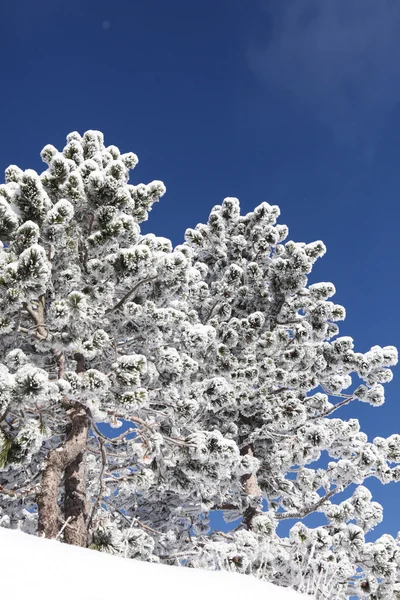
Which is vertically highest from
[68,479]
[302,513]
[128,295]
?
[128,295]

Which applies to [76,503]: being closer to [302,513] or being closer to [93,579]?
[93,579]

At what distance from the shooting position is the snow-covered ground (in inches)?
98.9

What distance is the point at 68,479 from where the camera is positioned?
7148 mm

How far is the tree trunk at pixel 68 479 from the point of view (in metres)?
6.28

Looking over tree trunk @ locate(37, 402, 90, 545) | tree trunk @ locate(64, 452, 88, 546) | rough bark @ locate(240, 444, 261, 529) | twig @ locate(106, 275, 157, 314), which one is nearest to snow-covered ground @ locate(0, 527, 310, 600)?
tree trunk @ locate(37, 402, 90, 545)

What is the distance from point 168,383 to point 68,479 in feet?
7.00

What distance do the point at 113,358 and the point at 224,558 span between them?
3.58 meters

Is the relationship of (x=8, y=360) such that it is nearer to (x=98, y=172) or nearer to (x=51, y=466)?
(x=51, y=466)

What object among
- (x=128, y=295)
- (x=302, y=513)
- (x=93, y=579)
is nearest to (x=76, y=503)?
(x=128, y=295)

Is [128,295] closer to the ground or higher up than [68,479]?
higher up

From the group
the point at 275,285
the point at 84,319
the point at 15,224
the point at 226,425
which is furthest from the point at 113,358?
the point at 275,285

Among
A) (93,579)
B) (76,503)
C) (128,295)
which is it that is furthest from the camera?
(128,295)

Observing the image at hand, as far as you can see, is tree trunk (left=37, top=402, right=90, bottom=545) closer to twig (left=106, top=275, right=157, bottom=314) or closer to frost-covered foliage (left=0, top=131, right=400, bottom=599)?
frost-covered foliage (left=0, top=131, right=400, bottom=599)

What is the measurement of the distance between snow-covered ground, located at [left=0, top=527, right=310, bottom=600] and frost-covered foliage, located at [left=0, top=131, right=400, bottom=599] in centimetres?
122
